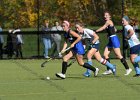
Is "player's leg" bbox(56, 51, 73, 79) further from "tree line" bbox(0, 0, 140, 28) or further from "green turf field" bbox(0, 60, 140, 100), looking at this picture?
"tree line" bbox(0, 0, 140, 28)

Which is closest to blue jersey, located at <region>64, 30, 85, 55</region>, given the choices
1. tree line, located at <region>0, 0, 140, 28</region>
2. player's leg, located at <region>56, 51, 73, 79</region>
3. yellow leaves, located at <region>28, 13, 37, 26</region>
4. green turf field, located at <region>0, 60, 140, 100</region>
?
player's leg, located at <region>56, 51, 73, 79</region>

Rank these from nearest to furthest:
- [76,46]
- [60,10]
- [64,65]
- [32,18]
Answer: [76,46]
[64,65]
[32,18]
[60,10]

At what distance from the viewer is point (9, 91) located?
47.5ft

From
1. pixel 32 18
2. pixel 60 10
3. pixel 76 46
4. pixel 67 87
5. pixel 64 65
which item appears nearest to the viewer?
pixel 67 87

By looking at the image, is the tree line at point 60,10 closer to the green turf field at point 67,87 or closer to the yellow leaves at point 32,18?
the yellow leaves at point 32,18

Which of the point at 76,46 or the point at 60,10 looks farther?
the point at 60,10

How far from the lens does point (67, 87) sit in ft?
50.2

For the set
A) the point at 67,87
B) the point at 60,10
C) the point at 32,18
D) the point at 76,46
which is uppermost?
the point at 76,46

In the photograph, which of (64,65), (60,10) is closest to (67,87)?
(64,65)

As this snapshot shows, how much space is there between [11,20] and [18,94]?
1724cm

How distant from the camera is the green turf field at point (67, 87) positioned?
43.5 ft

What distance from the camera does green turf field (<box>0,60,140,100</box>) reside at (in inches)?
522

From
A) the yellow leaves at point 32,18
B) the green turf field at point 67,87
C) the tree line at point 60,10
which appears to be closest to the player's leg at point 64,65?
the green turf field at point 67,87

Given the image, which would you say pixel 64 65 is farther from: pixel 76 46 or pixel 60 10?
pixel 60 10
